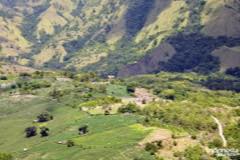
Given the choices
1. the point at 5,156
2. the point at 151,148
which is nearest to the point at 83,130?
the point at 5,156

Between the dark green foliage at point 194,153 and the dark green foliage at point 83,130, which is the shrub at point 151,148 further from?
the dark green foliage at point 83,130

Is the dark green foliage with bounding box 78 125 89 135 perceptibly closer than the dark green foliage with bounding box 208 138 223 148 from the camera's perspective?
No

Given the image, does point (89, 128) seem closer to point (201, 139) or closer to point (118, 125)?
point (118, 125)

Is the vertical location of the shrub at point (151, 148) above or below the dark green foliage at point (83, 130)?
below

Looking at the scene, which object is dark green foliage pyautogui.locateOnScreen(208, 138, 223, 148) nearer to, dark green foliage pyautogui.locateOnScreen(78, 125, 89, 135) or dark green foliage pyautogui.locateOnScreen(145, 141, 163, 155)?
dark green foliage pyautogui.locateOnScreen(145, 141, 163, 155)

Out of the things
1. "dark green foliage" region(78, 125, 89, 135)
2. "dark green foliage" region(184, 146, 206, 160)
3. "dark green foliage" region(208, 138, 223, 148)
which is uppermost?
"dark green foliage" region(78, 125, 89, 135)

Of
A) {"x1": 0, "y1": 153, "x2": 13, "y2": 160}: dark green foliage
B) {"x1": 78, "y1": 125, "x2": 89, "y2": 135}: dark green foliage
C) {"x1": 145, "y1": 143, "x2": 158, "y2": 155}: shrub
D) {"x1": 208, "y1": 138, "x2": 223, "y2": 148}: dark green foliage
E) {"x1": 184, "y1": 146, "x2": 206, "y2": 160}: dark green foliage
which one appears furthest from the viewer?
{"x1": 78, "y1": 125, "x2": 89, "y2": 135}: dark green foliage

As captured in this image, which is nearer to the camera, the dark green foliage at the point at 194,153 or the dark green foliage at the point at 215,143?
the dark green foliage at the point at 194,153

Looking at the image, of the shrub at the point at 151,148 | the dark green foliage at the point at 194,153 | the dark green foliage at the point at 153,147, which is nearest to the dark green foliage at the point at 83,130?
the dark green foliage at the point at 153,147

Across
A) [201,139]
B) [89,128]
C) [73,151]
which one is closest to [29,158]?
[73,151]

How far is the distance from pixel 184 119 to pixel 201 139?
16.7 m

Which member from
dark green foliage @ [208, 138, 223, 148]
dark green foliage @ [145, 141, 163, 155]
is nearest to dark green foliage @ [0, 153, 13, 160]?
dark green foliage @ [145, 141, 163, 155]

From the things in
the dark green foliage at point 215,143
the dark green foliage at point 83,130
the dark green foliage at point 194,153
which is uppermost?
the dark green foliage at point 83,130

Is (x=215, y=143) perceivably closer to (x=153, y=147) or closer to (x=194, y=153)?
(x=194, y=153)
